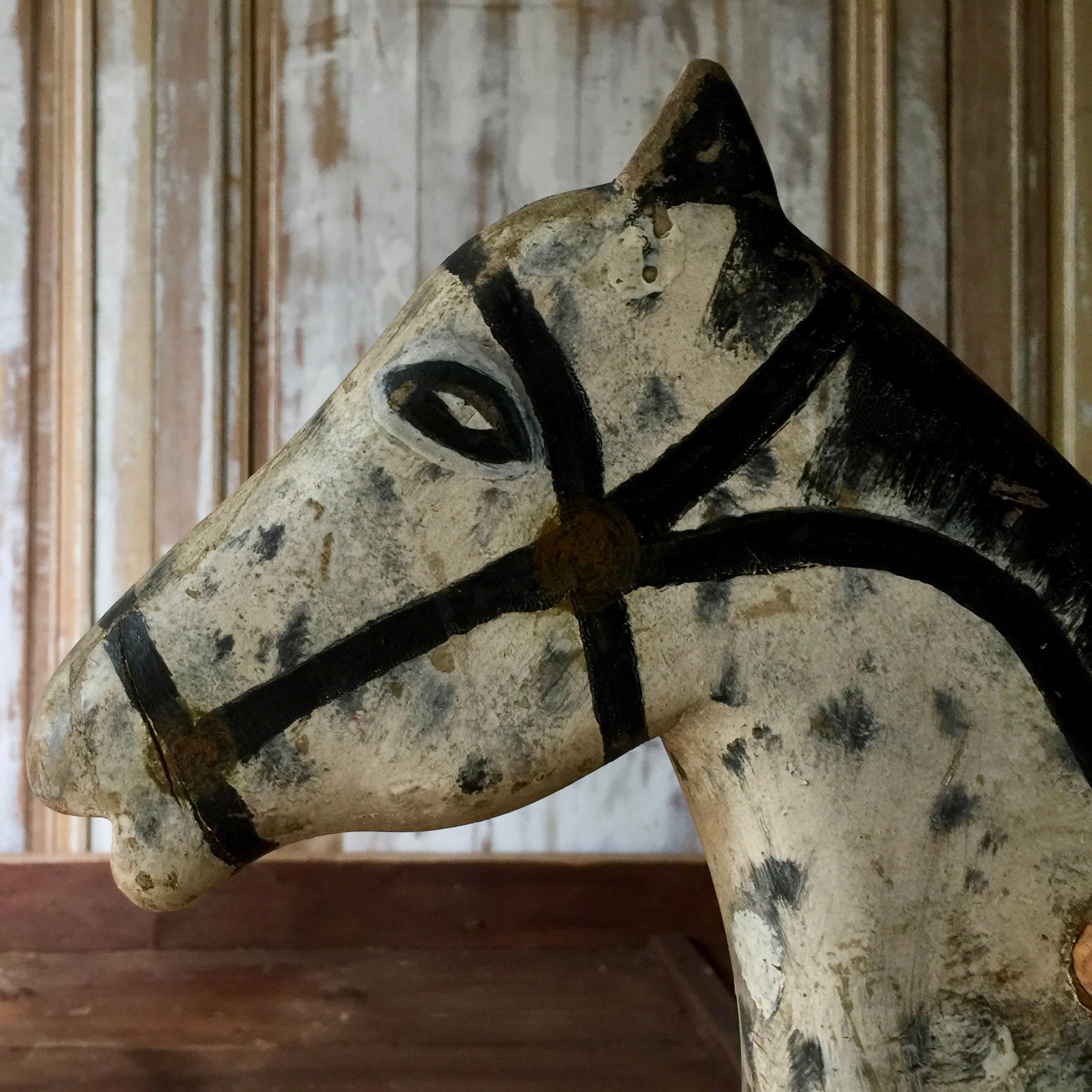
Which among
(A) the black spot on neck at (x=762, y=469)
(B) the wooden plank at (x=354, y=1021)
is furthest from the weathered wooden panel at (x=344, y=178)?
(A) the black spot on neck at (x=762, y=469)

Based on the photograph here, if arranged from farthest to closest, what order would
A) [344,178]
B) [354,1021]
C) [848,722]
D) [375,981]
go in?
[344,178], [375,981], [354,1021], [848,722]

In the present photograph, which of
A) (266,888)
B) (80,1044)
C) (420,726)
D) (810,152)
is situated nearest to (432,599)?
(420,726)

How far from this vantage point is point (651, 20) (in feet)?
4.26

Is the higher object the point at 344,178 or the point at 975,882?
the point at 344,178

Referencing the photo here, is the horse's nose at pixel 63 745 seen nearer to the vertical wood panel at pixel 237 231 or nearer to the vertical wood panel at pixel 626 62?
the vertical wood panel at pixel 237 231

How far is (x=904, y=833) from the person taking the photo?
480 millimetres

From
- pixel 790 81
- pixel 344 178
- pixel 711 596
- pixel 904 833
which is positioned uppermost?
pixel 790 81

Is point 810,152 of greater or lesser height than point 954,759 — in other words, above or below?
above

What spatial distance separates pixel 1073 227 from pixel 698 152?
1015mm

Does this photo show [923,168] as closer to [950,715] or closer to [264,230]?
[264,230]

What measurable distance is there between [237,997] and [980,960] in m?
0.86

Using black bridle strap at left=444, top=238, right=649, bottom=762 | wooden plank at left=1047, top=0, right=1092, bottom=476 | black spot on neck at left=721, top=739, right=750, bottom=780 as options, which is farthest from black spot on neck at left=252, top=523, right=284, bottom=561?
wooden plank at left=1047, top=0, right=1092, bottom=476

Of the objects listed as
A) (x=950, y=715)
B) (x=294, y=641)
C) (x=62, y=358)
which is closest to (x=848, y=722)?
(x=950, y=715)

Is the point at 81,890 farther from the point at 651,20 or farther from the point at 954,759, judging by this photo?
the point at 651,20
